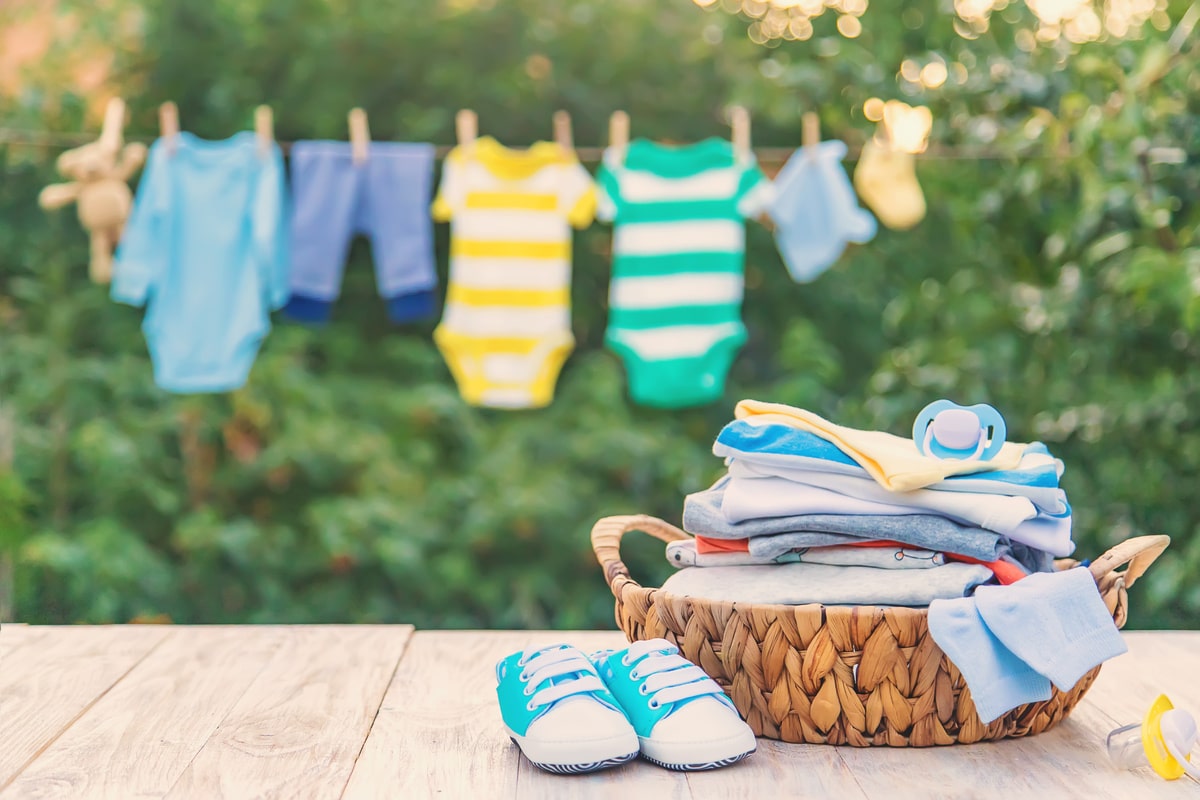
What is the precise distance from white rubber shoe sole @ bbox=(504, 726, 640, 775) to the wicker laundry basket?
10 centimetres

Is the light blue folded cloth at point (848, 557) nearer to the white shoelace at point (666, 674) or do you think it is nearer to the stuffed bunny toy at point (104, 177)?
the white shoelace at point (666, 674)

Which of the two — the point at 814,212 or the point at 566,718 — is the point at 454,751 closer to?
the point at 566,718

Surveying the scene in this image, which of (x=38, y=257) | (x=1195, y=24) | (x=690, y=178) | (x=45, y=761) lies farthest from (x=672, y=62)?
(x=45, y=761)

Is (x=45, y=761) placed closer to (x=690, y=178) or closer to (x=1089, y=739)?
(x=1089, y=739)

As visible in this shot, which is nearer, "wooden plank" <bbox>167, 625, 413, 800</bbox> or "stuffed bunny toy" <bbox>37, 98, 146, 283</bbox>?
"wooden plank" <bbox>167, 625, 413, 800</bbox>

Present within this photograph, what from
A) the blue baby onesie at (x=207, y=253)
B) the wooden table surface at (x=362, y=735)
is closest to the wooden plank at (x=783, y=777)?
the wooden table surface at (x=362, y=735)

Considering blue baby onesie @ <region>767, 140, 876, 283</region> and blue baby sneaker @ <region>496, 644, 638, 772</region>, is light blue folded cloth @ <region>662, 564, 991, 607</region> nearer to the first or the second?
blue baby sneaker @ <region>496, 644, 638, 772</region>

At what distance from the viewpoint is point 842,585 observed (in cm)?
78

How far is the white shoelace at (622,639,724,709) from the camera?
0.72 meters

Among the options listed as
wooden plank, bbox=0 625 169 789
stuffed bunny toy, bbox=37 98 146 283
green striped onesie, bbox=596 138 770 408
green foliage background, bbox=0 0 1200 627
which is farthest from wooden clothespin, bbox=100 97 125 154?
wooden plank, bbox=0 625 169 789

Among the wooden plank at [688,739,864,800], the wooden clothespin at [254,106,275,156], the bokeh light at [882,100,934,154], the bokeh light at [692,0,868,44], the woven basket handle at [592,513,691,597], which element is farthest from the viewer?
the bokeh light at [692,0,868,44]

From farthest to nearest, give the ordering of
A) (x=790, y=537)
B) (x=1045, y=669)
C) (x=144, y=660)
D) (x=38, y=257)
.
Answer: (x=38, y=257) → (x=144, y=660) → (x=790, y=537) → (x=1045, y=669)

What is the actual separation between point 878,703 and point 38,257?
2.49 m

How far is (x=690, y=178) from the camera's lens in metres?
2.28
